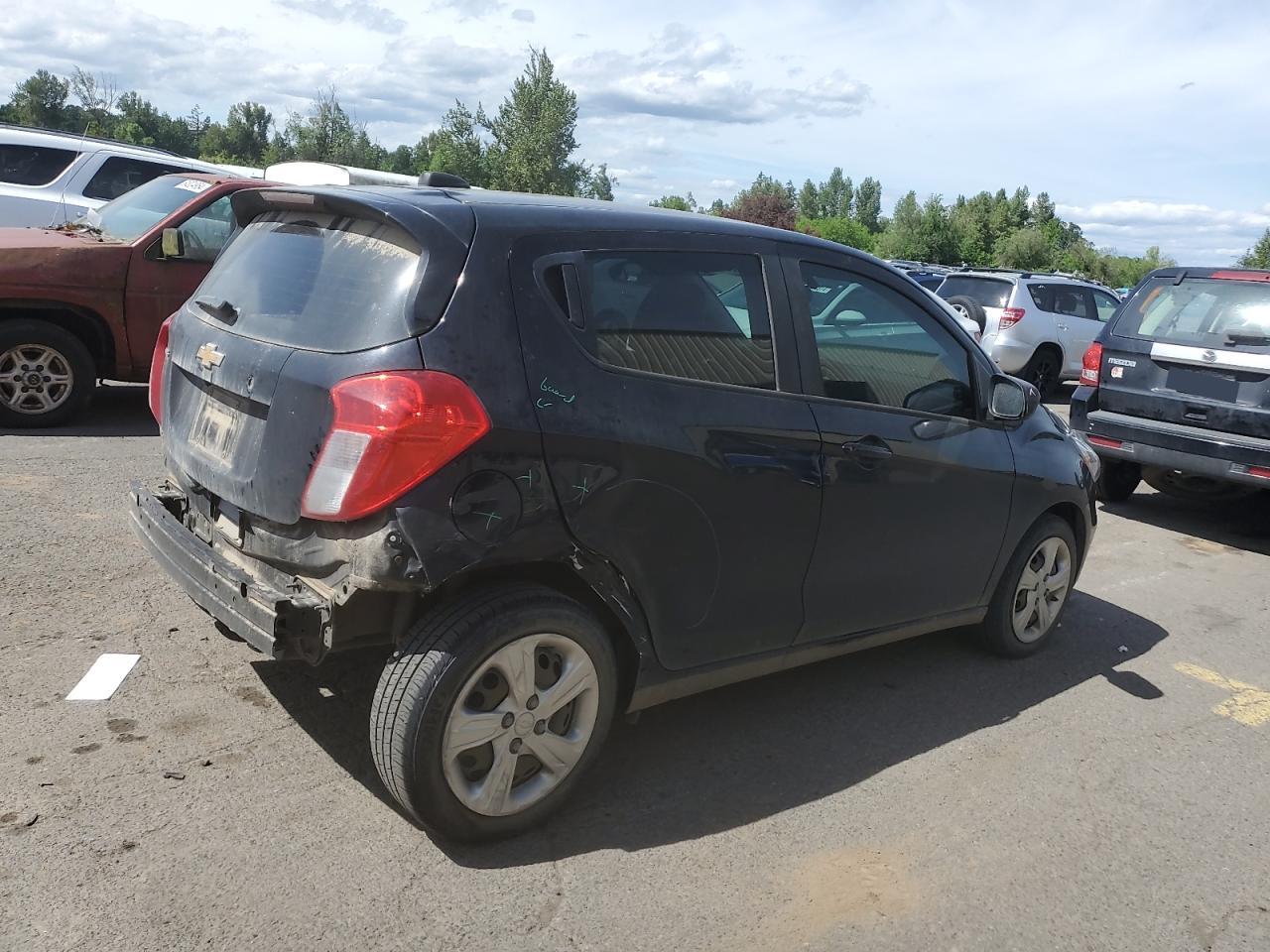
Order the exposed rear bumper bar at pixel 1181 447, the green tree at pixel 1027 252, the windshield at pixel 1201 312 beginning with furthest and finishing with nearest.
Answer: the green tree at pixel 1027 252, the windshield at pixel 1201 312, the exposed rear bumper bar at pixel 1181 447

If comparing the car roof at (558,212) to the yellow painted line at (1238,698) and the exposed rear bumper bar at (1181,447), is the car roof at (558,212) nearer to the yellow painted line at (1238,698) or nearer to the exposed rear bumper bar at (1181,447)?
the yellow painted line at (1238,698)

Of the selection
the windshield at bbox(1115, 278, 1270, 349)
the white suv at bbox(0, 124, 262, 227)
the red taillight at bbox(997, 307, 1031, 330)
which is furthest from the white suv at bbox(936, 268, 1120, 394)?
the white suv at bbox(0, 124, 262, 227)

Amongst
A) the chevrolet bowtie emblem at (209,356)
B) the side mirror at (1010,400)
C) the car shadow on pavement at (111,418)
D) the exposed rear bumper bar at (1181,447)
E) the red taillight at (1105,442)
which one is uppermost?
the side mirror at (1010,400)

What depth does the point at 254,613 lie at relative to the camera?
9.58 ft

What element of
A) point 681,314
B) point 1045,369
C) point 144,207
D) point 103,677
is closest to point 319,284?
point 681,314

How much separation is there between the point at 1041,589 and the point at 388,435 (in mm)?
3387

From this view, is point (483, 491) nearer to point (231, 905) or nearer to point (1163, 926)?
point (231, 905)

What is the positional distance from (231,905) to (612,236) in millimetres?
2126

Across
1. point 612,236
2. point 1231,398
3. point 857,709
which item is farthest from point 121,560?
point 1231,398

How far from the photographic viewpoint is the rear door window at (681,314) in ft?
10.3

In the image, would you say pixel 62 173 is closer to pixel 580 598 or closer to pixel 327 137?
pixel 580 598

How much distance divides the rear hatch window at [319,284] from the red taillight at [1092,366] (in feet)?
20.6

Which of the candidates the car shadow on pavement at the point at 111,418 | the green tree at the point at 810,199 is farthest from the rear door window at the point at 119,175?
the green tree at the point at 810,199

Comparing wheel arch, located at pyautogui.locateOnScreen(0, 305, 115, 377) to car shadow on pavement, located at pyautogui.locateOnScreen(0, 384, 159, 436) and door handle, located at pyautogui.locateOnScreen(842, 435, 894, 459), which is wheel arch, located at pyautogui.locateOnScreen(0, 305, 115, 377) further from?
door handle, located at pyautogui.locateOnScreen(842, 435, 894, 459)
